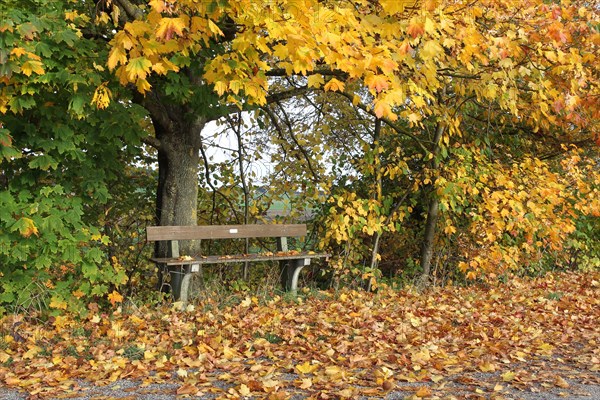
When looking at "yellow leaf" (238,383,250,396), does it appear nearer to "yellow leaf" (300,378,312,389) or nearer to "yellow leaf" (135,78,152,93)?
"yellow leaf" (300,378,312,389)

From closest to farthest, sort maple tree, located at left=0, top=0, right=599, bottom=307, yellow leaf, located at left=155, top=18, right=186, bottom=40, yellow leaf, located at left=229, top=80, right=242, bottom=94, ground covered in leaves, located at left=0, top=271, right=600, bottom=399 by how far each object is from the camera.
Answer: ground covered in leaves, located at left=0, top=271, right=600, bottom=399 < yellow leaf, located at left=155, top=18, right=186, bottom=40 < maple tree, located at left=0, top=0, right=599, bottom=307 < yellow leaf, located at left=229, top=80, right=242, bottom=94

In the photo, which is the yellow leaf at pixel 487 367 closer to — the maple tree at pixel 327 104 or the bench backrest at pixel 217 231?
the maple tree at pixel 327 104

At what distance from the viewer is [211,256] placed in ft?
25.1

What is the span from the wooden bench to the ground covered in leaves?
411mm

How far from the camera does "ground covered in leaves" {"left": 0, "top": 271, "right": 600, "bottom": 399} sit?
4.30 m

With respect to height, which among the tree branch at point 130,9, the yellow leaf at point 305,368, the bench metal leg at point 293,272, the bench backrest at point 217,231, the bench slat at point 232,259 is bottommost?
the yellow leaf at point 305,368

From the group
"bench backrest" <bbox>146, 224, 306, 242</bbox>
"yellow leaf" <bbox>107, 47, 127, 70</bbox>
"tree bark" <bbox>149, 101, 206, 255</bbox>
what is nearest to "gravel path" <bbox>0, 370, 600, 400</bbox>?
"yellow leaf" <bbox>107, 47, 127, 70</bbox>

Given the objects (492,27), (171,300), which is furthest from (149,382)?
(492,27)

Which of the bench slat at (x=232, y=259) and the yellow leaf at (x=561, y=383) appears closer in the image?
the yellow leaf at (x=561, y=383)

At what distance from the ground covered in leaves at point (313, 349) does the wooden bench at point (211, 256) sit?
1.35 feet

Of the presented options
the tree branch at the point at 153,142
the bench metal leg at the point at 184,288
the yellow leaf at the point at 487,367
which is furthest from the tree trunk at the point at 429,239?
the yellow leaf at the point at 487,367

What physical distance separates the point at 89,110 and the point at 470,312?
14.7 ft

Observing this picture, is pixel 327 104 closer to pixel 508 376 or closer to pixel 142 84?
pixel 142 84

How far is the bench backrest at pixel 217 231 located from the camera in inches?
277
